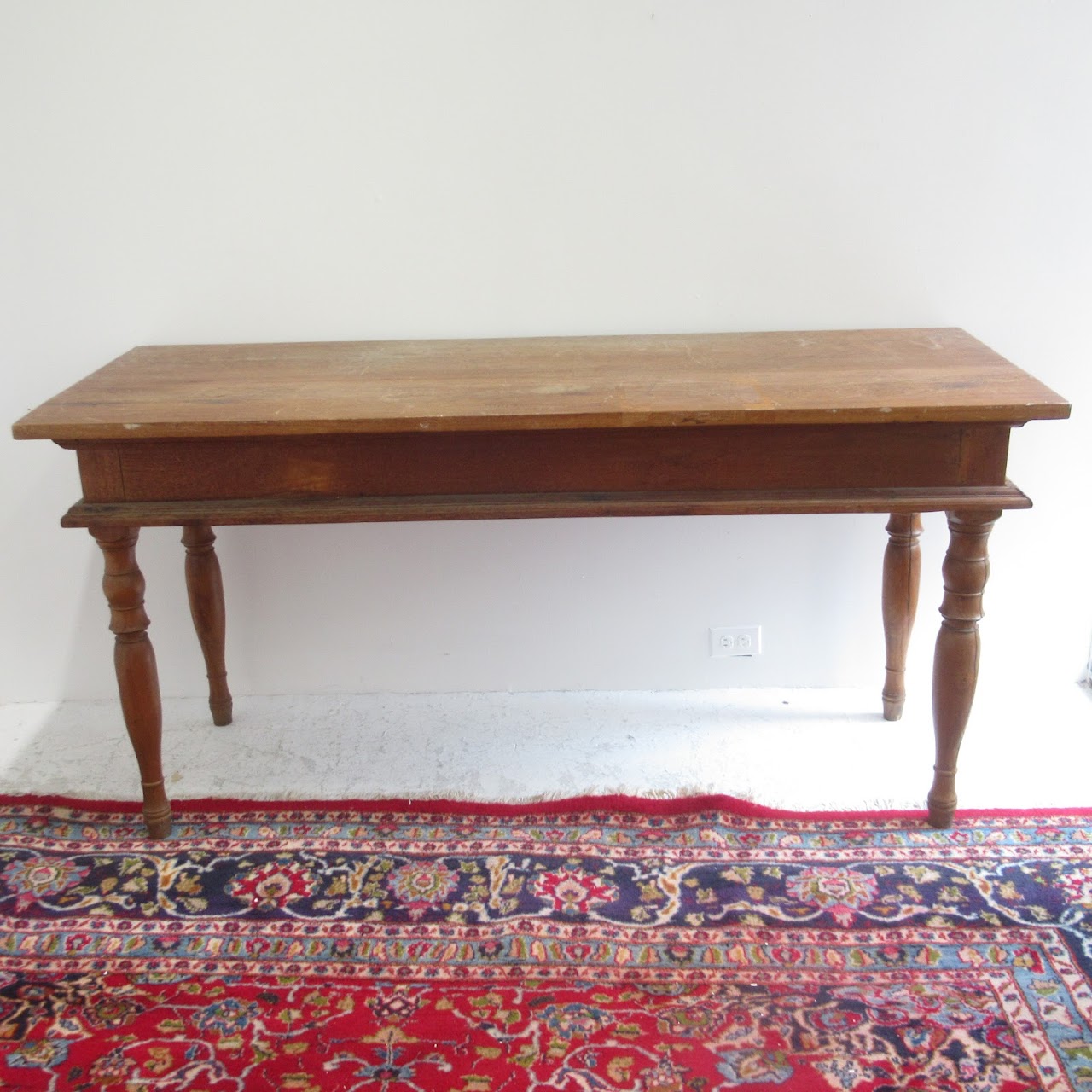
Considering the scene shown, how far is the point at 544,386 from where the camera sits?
2314mm

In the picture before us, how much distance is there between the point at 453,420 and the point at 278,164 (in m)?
0.96

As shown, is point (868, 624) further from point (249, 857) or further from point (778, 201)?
point (249, 857)

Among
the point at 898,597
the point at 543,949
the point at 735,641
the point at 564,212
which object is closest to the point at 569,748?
the point at 735,641

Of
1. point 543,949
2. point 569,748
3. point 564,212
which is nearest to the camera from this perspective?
point 543,949

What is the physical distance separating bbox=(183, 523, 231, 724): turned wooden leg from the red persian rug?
38 cm

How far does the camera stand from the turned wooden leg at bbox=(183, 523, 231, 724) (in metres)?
2.84

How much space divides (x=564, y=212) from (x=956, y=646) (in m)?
1.29

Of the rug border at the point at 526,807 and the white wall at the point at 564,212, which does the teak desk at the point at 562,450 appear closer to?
the rug border at the point at 526,807

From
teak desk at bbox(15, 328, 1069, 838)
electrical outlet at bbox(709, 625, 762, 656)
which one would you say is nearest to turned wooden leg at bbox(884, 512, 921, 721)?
electrical outlet at bbox(709, 625, 762, 656)

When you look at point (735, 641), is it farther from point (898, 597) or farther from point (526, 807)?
point (526, 807)

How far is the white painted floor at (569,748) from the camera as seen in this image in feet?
8.77

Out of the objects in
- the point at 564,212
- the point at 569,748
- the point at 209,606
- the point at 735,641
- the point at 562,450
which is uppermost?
the point at 564,212

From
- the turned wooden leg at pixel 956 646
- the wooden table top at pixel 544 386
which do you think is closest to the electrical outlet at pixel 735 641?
the turned wooden leg at pixel 956 646

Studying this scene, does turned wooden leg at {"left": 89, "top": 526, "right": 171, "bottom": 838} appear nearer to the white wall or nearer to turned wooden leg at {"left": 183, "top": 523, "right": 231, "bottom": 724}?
turned wooden leg at {"left": 183, "top": 523, "right": 231, "bottom": 724}
